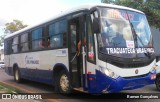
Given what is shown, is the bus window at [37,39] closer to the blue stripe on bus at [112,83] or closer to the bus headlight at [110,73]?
the blue stripe on bus at [112,83]

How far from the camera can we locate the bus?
818 centimetres

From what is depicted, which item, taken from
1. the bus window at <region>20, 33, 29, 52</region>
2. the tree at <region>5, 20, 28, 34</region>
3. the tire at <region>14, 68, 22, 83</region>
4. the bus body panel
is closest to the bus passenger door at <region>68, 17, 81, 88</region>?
the bus body panel

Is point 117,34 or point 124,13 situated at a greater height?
point 124,13

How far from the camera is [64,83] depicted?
403 inches

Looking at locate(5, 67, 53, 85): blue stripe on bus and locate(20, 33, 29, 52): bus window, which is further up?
locate(20, 33, 29, 52): bus window

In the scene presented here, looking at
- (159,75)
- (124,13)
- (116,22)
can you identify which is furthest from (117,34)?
(159,75)

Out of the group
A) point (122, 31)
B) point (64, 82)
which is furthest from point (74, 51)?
point (122, 31)

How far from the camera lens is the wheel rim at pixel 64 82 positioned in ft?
33.1

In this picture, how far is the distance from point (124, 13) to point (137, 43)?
3.59ft

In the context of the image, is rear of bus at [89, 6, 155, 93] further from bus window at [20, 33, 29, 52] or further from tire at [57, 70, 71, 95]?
bus window at [20, 33, 29, 52]

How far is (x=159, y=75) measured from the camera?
11430mm

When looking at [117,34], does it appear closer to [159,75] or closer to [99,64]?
[99,64]

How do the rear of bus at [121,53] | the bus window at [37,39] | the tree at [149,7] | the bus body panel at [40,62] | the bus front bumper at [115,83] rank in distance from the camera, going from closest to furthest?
the bus front bumper at [115,83]
the rear of bus at [121,53]
the bus body panel at [40,62]
the bus window at [37,39]
the tree at [149,7]

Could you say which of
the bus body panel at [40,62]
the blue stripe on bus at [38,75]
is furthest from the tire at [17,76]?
the blue stripe on bus at [38,75]
